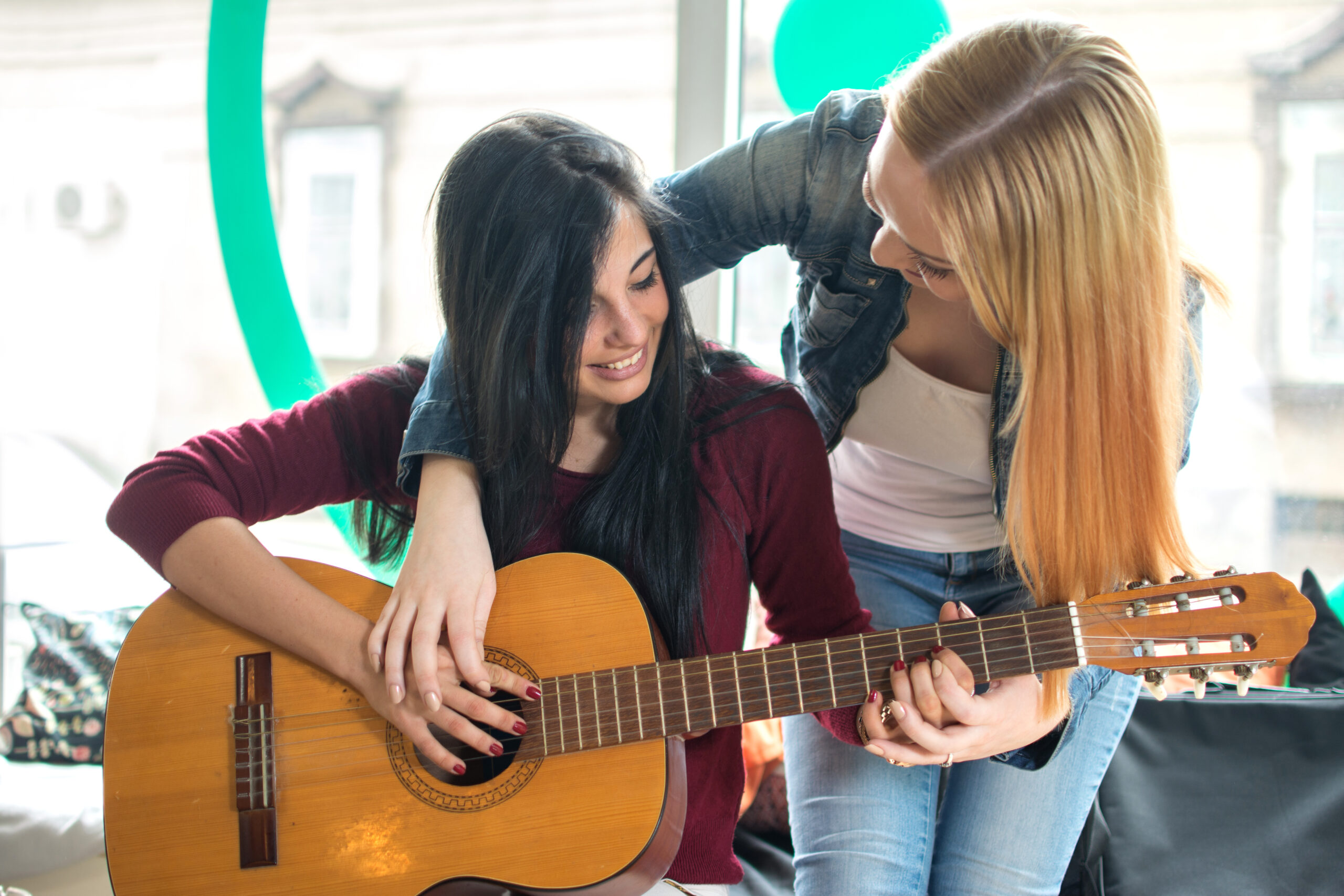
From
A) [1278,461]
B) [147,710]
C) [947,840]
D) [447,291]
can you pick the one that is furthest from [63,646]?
[1278,461]

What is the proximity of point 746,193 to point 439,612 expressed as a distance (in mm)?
739

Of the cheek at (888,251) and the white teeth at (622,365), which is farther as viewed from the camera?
the white teeth at (622,365)

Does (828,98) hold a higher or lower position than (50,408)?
higher

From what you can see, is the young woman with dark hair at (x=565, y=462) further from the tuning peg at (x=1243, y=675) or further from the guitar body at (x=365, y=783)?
the tuning peg at (x=1243, y=675)

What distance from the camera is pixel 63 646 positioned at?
72.0 inches

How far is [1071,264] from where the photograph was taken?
890 millimetres

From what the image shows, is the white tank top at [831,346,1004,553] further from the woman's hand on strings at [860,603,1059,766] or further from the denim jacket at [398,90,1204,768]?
the woman's hand on strings at [860,603,1059,766]

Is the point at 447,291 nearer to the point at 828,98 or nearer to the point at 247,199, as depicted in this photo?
the point at 828,98

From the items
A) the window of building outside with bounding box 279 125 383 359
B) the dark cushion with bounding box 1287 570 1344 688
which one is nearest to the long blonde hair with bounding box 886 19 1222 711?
the dark cushion with bounding box 1287 570 1344 688

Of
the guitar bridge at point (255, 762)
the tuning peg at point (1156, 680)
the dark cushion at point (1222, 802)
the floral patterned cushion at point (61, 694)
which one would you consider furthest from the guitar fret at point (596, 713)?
the floral patterned cushion at point (61, 694)

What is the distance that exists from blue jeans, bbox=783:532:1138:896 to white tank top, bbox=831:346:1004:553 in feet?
0.55

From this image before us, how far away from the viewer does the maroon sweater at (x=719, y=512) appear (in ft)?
3.84

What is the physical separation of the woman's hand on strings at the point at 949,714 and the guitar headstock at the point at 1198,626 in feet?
0.41

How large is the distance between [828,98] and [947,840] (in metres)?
1.13
